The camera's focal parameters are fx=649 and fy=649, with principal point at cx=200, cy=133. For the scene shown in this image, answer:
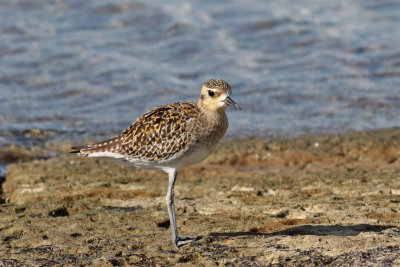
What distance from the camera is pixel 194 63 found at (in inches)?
645

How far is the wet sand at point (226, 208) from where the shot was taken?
6.25 meters

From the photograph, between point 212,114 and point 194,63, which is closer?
point 212,114

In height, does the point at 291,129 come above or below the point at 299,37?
below

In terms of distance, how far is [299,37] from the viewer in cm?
1764

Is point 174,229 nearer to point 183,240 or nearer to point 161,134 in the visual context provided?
point 183,240

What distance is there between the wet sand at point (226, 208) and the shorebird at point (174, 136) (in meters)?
0.64

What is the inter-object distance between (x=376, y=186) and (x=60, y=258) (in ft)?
13.8

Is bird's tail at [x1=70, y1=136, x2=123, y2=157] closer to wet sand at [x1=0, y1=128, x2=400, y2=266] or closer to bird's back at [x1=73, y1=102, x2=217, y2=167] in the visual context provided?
bird's back at [x1=73, y1=102, x2=217, y2=167]

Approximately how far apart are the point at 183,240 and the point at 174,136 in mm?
1118

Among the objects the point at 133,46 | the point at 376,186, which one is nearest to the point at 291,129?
the point at 376,186

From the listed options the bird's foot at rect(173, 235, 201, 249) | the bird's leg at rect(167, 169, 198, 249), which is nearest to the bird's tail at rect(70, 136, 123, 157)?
the bird's leg at rect(167, 169, 198, 249)

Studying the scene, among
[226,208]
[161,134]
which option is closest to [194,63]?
[226,208]

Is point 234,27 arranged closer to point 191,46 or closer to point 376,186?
point 191,46

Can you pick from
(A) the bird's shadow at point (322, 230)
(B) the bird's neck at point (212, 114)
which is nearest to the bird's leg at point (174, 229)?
(A) the bird's shadow at point (322, 230)
